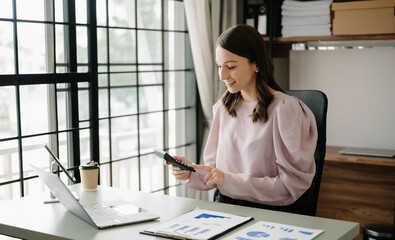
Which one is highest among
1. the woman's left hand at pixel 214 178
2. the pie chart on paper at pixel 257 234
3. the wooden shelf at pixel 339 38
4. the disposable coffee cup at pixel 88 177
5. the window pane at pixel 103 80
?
the wooden shelf at pixel 339 38

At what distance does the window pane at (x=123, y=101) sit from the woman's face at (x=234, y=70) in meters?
1.25

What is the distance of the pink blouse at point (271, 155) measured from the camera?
2.07 metres

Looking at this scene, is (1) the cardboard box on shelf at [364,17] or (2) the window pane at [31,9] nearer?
(2) the window pane at [31,9]

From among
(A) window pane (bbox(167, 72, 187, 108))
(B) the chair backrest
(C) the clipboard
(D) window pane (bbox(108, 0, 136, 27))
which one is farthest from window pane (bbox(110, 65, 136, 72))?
(B) the chair backrest

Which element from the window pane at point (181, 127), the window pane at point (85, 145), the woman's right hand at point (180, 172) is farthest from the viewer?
the window pane at point (181, 127)

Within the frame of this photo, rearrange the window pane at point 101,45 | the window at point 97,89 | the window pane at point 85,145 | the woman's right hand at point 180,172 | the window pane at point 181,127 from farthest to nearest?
the window pane at point 181,127
the window pane at point 101,45
the window pane at point 85,145
the window at point 97,89
the woman's right hand at point 180,172

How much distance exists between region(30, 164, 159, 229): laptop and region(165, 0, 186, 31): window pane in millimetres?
1983

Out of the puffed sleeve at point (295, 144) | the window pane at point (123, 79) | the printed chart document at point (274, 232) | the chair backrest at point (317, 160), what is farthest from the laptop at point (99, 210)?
the window pane at point (123, 79)

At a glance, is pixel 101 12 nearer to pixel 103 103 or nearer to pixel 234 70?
pixel 103 103

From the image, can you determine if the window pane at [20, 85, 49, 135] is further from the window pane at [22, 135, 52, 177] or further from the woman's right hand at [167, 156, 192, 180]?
the woman's right hand at [167, 156, 192, 180]

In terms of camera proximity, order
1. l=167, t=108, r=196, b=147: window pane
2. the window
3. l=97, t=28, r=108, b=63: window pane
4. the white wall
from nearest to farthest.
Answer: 1. the window
2. l=97, t=28, r=108, b=63: window pane
3. the white wall
4. l=167, t=108, r=196, b=147: window pane

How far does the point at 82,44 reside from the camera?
2.97 m

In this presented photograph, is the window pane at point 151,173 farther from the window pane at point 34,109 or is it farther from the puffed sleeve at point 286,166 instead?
the puffed sleeve at point 286,166

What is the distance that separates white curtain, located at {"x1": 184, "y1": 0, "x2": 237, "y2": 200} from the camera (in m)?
3.68
